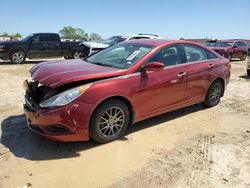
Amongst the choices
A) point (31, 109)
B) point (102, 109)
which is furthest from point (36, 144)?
point (102, 109)

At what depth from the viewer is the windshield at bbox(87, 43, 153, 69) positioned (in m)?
5.06

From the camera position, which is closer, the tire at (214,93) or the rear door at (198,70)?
the rear door at (198,70)

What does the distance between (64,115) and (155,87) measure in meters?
1.72

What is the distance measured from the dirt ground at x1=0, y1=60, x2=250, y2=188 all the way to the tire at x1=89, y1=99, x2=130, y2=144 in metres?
0.14

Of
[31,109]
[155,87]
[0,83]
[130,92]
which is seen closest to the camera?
[31,109]

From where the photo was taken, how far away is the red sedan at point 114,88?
4.17m

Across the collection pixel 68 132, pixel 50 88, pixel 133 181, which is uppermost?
pixel 50 88

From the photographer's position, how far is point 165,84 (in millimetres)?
5238

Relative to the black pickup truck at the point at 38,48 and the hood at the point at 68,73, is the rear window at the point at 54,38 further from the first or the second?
the hood at the point at 68,73

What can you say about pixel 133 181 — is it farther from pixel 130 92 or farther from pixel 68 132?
pixel 130 92

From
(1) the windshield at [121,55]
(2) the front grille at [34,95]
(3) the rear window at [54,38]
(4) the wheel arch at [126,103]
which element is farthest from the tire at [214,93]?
(3) the rear window at [54,38]

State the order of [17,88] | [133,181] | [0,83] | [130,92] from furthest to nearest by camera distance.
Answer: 1. [0,83]
2. [17,88]
3. [130,92]
4. [133,181]

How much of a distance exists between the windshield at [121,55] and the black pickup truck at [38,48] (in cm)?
1095

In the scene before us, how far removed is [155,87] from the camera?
5059mm
